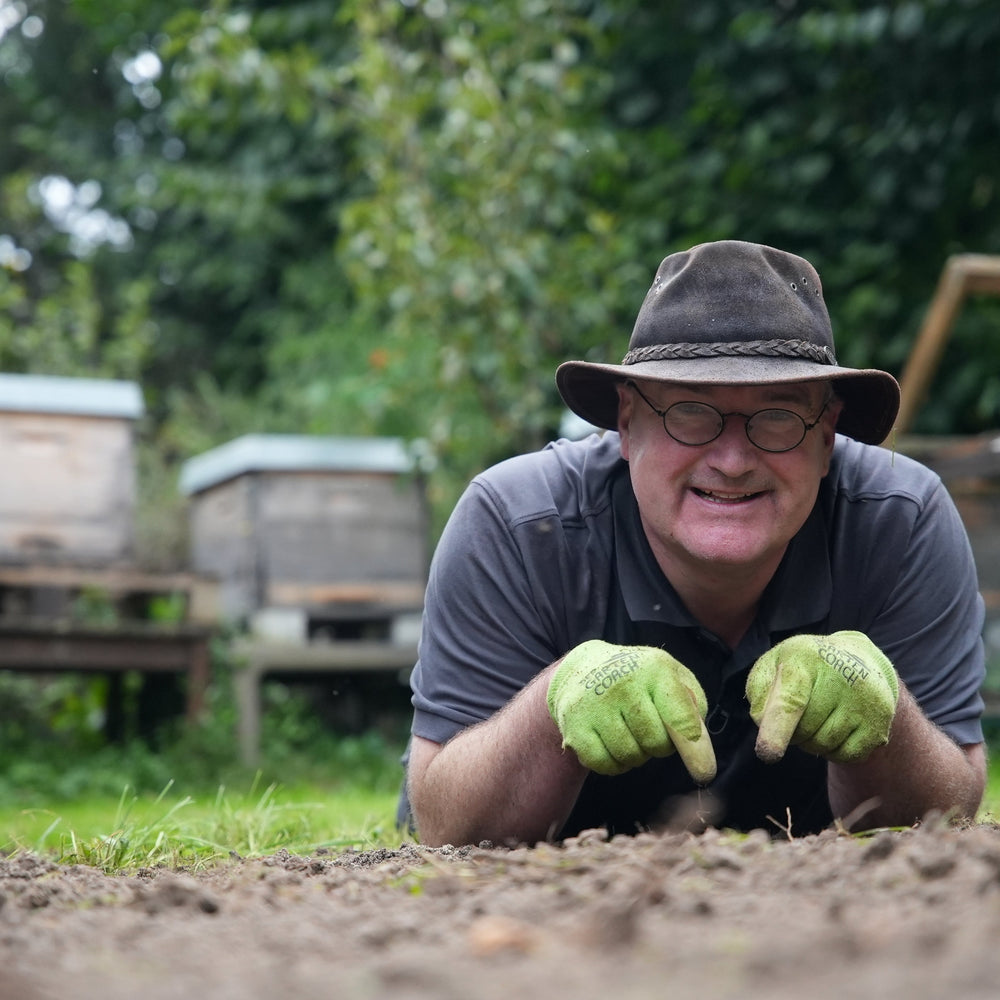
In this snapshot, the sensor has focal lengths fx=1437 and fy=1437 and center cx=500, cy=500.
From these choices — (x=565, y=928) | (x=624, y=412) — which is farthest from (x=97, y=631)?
(x=565, y=928)

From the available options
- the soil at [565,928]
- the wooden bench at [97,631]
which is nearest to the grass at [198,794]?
the wooden bench at [97,631]

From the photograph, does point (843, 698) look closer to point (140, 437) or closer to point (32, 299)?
point (140, 437)

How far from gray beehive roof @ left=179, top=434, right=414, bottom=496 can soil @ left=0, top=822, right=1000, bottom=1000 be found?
16.2 feet

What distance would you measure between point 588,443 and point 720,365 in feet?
1.94

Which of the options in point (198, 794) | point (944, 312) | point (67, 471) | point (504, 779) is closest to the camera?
point (504, 779)

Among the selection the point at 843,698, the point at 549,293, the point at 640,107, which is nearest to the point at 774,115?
the point at 640,107

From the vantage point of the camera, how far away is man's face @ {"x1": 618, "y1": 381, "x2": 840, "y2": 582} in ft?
8.43

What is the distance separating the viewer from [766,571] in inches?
107

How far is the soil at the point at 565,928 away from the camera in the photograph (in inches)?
45.4

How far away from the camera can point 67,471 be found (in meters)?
6.82

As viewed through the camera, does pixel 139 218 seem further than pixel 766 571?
Yes

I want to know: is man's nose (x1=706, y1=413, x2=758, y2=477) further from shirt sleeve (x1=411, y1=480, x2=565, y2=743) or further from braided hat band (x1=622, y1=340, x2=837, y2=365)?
shirt sleeve (x1=411, y1=480, x2=565, y2=743)

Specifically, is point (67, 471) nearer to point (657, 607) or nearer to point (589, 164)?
point (589, 164)

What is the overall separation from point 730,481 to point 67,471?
16.1 feet
